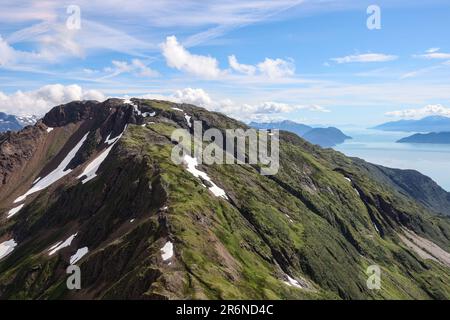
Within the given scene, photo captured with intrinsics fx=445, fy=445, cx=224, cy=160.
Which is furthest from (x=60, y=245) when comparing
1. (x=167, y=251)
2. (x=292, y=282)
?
(x=292, y=282)

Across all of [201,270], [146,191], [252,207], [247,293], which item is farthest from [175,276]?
[252,207]

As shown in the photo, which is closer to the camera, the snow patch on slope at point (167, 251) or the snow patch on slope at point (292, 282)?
the snow patch on slope at point (167, 251)

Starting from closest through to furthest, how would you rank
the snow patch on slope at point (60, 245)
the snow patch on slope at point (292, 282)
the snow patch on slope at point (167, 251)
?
the snow patch on slope at point (167, 251), the snow patch on slope at point (292, 282), the snow patch on slope at point (60, 245)

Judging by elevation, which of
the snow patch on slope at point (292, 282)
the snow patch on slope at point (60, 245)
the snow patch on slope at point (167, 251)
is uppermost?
the snow patch on slope at point (167, 251)

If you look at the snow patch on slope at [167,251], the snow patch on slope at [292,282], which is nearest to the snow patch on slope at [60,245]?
the snow patch on slope at [167,251]

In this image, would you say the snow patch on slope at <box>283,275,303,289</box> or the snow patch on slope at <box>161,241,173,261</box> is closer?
the snow patch on slope at <box>161,241,173,261</box>

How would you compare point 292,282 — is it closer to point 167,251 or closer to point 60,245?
point 167,251

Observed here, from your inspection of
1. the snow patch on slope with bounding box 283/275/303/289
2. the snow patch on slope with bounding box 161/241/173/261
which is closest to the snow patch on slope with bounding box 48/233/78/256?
the snow patch on slope with bounding box 161/241/173/261

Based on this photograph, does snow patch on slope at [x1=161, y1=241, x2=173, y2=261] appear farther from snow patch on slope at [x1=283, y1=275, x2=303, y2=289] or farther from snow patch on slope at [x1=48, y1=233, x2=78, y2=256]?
snow patch on slope at [x1=48, y1=233, x2=78, y2=256]

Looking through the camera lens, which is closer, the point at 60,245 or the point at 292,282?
the point at 292,282

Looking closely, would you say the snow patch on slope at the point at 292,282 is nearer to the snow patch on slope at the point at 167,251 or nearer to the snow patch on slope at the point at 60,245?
the snow patch on slope at the point at 167,251
